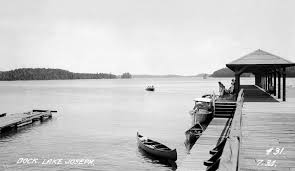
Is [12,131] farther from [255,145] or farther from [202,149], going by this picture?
[255,145]

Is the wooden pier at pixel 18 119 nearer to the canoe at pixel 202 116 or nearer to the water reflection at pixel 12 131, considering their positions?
the water reflection at pixel 12 131

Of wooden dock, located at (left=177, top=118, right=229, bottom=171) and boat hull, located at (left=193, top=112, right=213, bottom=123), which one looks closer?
wooden dock, located at (left=177, top=118, right=229, bottom=171)

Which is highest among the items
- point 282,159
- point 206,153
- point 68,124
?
point 282,159

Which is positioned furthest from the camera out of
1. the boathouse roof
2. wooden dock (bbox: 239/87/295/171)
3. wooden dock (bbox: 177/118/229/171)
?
the boathouse roof

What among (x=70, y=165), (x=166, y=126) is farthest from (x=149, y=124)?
(x=70, y=165)

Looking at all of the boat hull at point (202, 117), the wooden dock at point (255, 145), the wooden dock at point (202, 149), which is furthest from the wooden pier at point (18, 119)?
the wooden dock at point (255, 145)

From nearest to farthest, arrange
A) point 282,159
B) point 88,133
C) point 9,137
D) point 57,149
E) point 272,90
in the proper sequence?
point 282,159 → point 57,149 → point 272,90 → point 9,137 → point 88,133

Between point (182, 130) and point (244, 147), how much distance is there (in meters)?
27.9

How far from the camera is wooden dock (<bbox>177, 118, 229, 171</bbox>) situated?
12219 mm

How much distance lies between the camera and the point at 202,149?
15.3 meters

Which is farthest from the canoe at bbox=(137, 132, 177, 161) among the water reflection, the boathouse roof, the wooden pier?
the wooden pier

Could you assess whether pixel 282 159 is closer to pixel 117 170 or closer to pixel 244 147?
pixel 244 147

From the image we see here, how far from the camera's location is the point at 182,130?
122ft

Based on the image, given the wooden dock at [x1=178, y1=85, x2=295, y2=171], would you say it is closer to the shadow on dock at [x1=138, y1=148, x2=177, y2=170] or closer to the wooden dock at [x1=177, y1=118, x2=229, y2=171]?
the wooden dock at [x1=177, y1=118, x2=229, y2=171]
